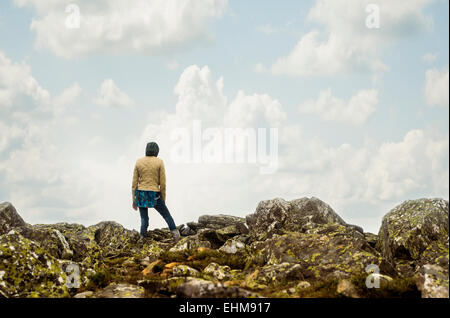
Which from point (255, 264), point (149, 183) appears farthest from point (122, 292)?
point (149, 183)

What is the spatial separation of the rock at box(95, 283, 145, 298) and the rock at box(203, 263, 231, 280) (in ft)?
7.99

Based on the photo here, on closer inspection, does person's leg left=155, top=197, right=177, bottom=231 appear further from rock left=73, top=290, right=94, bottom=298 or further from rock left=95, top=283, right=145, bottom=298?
rock left=73, top=290, right=94, bottom=298

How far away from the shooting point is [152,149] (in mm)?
16281

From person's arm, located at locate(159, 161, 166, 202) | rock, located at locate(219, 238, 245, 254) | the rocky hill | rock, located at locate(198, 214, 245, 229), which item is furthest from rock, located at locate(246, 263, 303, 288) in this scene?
rock, located at locate(198, 214, 245, 229)

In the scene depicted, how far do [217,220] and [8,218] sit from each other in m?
11.4

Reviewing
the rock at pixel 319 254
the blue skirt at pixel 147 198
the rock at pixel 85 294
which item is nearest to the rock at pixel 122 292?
the rock at pixel 85 294

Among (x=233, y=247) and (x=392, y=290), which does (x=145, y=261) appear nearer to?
(x=233, y=247)

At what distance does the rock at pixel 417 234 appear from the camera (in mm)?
10648

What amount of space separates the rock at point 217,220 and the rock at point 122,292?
1366 cm

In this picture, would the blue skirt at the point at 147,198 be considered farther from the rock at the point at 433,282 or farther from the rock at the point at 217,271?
the rock at the point at 433,282
